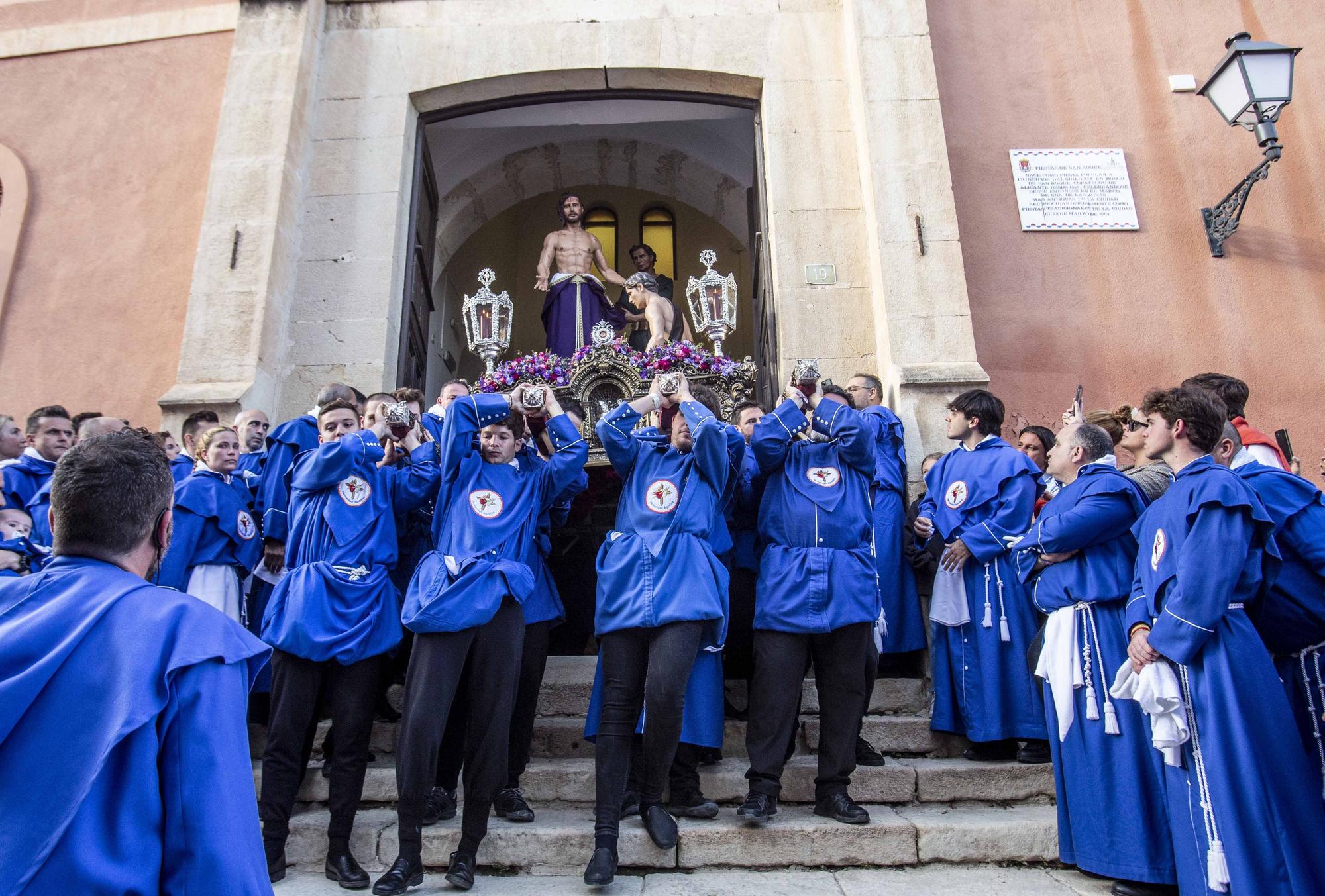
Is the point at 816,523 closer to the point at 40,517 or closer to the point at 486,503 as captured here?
the point at 486,503

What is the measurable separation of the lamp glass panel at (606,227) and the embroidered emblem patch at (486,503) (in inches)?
346

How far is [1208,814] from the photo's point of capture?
2871 millimetres

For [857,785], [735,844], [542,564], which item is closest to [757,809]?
[735,844]

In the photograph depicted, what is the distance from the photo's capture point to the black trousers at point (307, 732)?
336cm

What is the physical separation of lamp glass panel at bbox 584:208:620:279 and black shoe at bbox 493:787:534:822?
30.4 feet

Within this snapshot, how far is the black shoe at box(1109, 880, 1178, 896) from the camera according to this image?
10.3 feet

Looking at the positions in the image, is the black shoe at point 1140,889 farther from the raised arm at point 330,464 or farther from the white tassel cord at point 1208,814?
the raised arm at point 330,464

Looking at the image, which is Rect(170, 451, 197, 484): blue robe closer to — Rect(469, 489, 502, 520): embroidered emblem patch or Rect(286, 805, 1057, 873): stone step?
Rect(469, 489, 502, 520): embroidered emblem patch

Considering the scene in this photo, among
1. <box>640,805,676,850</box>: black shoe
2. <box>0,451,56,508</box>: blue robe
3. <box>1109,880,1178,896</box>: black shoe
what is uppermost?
<box>0,451,56,508</box>: blue robe

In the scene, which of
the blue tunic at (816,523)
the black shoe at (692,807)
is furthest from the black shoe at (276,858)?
the blue tunic at (816,523)

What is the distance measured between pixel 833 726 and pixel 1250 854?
4.72 ft

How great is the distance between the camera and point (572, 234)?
8234 millimetres

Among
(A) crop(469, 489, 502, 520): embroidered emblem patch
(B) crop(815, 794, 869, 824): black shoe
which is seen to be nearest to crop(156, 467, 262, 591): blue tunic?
(A) crop(469, 489, 502, 520): embroidered emblem patch

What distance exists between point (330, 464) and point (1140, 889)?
11.0 feet
